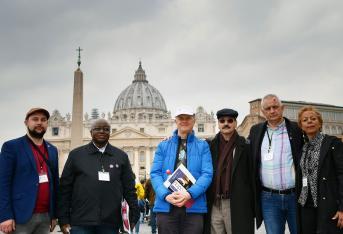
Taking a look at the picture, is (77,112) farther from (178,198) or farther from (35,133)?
(178,198)

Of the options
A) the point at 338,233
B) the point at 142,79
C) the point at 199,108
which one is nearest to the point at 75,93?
the point at 338,233

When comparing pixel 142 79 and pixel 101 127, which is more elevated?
pixel 142 79

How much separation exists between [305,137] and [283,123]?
0.35 metres

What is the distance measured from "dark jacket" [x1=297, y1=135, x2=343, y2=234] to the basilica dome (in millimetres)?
106145

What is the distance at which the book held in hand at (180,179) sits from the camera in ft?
17.3

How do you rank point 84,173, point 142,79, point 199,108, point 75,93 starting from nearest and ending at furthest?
point 84,173
point 75,93
point 199,108
point 142,79

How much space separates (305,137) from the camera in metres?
5.45

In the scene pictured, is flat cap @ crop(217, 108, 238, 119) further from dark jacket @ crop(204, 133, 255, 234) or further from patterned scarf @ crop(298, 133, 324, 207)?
patterned scarf @ crop(298, 133, 324, 207)

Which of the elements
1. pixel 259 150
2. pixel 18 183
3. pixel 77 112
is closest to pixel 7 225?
pixel 18 183

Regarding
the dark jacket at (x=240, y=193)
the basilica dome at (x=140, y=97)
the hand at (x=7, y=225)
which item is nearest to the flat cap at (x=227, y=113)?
the dark jacket at (x=240, y=193)

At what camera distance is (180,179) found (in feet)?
17.3

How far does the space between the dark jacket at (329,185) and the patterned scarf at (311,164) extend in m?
0.05

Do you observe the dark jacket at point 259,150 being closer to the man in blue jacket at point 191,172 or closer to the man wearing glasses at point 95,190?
the man in blue jacket at point 191,172

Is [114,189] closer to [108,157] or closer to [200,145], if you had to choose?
[108,157]
